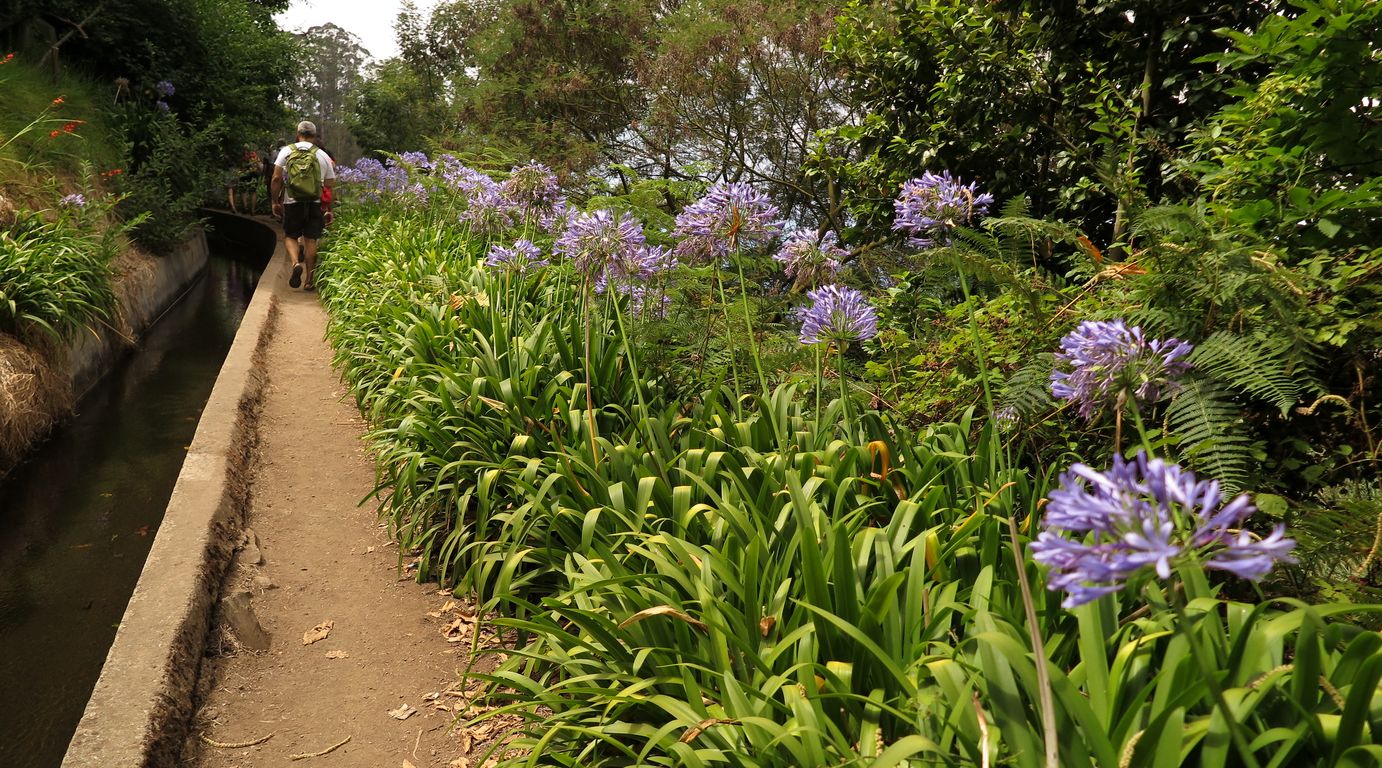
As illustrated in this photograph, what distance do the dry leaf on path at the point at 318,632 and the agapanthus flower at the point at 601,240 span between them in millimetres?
1666

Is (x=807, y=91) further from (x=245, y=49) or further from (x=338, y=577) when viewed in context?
(x=245, y=49)

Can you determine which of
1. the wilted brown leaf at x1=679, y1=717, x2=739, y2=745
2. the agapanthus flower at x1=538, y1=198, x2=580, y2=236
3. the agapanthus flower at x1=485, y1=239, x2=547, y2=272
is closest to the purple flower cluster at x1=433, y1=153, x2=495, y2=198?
the agapanthus flower at x1=538, y1=198, x2=580, y2=236

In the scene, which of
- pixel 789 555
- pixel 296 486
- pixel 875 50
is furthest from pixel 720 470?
pixel 875 50

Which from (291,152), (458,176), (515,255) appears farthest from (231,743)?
(291,152)

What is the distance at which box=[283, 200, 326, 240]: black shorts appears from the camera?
381 inches

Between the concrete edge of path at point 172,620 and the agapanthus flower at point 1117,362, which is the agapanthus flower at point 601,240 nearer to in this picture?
the concrete edge of path at point 172,620

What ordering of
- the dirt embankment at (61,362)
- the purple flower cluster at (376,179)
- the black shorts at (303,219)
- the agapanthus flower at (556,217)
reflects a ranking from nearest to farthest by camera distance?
the agapanthus flower at (556,217)
the dirt embankment at (61,362)
the black shorts at (303,219)
the purple flower cluster at (376,179)

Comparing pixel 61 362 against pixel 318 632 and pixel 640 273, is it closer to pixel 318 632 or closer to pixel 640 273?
pixel 318 632

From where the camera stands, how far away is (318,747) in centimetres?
262

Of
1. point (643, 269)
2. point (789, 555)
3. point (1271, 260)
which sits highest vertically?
point (1271, 260)

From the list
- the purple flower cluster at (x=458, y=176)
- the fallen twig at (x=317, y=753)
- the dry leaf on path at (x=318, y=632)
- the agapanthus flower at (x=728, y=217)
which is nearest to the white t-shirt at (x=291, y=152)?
the purple flower cluster at (x=458, y=176)

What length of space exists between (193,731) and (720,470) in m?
1.83

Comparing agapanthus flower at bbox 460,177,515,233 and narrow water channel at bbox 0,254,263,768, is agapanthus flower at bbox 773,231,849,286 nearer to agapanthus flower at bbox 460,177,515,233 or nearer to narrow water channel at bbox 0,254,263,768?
agapanthus flower at bbox 460,177,515,233

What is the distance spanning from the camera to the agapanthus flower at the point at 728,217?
309cm
